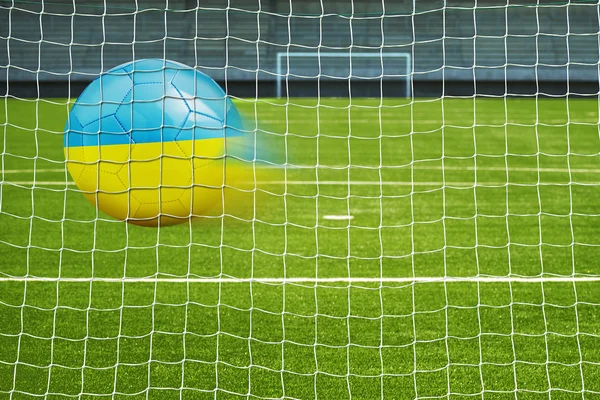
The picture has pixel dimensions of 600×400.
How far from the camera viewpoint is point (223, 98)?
405cm

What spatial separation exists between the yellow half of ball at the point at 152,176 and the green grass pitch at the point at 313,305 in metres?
0.24

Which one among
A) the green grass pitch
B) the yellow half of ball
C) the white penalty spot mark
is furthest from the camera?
the white penalty spot mark

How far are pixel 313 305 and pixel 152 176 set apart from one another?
58.1 inches

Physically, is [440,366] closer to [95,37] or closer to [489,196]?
[489,196]

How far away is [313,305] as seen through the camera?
195 inches

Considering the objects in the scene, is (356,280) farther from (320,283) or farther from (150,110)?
(150,110)

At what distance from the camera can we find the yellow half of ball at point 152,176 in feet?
12.8

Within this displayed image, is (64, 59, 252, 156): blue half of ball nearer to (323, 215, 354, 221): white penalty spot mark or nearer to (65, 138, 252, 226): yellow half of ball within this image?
(65, 138, 252, 226): yellow half of ball

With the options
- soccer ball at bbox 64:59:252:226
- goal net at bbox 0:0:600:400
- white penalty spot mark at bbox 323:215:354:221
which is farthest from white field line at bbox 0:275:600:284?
white penalty spot mark at bbox 323:215:354:221

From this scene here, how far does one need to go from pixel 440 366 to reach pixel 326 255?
226 centimetres

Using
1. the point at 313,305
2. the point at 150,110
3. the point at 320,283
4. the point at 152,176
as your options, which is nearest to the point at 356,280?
the point at 320,283

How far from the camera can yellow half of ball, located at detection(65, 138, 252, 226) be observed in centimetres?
391

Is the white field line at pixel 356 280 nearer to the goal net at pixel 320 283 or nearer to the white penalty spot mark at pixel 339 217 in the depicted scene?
the goal net at pixel 320 283

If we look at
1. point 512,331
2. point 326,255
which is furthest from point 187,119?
point 326,255
